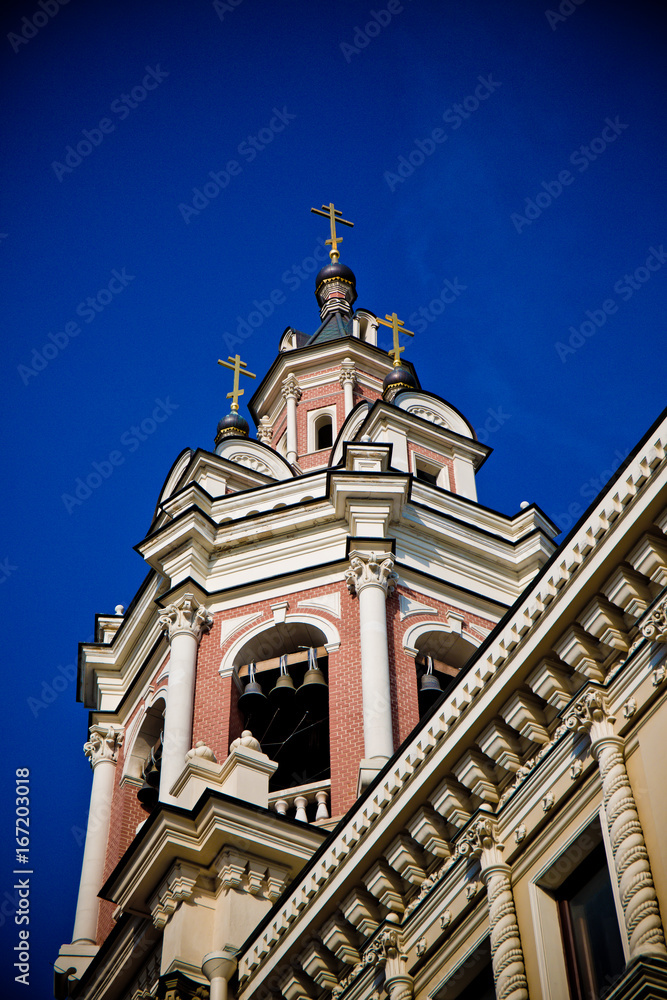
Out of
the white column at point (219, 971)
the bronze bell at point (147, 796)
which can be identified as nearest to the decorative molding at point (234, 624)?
the bronze bell at point (147, 796)

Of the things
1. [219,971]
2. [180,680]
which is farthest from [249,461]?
[219,971]

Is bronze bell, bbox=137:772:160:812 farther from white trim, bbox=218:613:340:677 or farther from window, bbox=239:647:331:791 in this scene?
white trim, bbox=218:613:340:677

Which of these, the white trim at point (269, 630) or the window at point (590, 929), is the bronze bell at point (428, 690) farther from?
the window at point (590, 929)

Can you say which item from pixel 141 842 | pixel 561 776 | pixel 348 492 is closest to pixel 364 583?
pixel 348 492

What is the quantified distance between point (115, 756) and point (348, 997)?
1820 centimetres

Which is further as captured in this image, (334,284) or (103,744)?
(334,284)

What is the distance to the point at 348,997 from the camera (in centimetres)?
1645

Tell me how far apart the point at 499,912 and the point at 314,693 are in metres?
16.0

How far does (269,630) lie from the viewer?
106 ft

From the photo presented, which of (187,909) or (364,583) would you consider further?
(364,583)

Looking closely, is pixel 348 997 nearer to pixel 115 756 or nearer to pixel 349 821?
pixel 349 821

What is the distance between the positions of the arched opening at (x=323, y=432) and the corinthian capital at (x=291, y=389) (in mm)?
997

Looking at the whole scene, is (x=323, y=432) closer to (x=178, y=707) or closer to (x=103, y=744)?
(x=103, y=744)

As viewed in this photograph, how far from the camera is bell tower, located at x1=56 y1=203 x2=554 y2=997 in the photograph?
1174 inches
